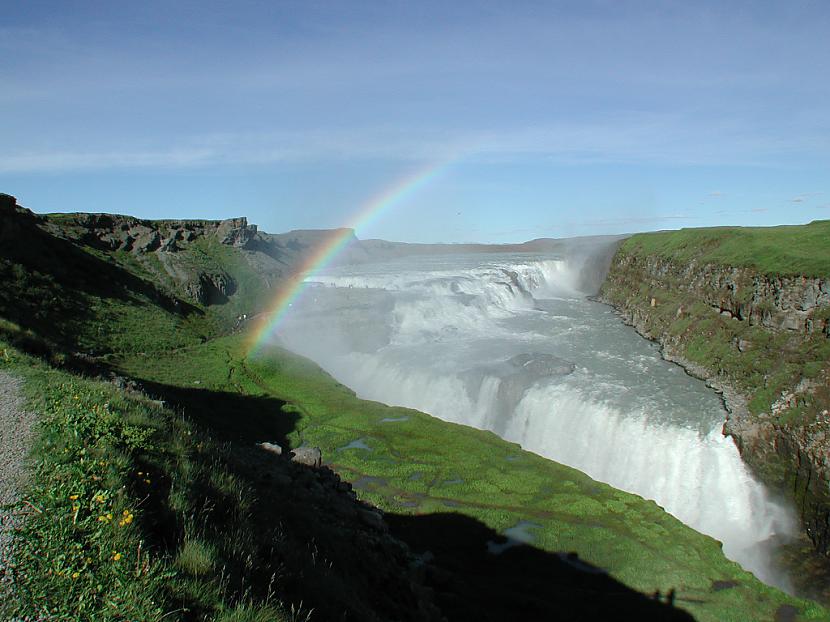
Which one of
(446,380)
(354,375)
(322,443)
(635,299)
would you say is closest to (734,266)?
(635,299)

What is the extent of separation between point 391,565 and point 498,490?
38.5 feet

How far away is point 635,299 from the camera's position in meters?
59.7

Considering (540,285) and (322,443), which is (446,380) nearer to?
(322,443)

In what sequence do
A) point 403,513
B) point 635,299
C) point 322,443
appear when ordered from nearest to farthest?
point 403,513, point 322,443, point 635,299

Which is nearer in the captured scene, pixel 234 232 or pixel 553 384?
pixel 553 384

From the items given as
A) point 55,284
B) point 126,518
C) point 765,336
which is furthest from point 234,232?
point 126,518

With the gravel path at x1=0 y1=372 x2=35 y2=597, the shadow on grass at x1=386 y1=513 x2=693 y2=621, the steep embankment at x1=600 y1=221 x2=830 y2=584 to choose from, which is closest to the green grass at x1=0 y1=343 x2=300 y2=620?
the gravel path at x1=0 y1=372 x2=35 y2=597

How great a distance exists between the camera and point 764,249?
4103cm

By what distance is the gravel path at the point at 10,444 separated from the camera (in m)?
5.48

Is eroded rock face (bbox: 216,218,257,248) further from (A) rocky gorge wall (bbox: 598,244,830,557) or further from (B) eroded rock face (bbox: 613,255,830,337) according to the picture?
(B) eroded rock face (bbox: 613,255,830,337)

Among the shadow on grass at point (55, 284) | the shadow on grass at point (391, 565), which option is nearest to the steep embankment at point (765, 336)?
the shadow on grass at point (391, 565)

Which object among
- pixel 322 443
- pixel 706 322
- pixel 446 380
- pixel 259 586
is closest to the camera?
pixel 259 586

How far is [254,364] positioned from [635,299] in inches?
1684

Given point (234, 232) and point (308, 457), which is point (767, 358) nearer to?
point (308, 457)
